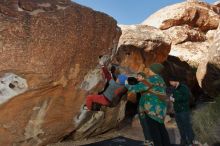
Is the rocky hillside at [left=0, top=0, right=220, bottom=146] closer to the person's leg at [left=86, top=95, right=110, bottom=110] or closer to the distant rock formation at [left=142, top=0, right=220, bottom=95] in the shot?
the person's leg at [left=86, top=95, right=110, bottom=110]

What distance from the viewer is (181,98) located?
20.7 feet

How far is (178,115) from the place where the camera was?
21.2ft

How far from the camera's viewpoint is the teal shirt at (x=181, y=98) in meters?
6.31

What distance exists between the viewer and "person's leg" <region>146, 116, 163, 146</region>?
5086mm

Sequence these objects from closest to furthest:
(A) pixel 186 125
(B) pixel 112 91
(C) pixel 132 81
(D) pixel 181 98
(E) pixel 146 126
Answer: (E) pixel 146 126 < (C) pixel 132 81 < (B) pixel 112 91 < (D) pixel 181 98 < (A) pixel 186 125

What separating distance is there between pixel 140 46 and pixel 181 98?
649cm

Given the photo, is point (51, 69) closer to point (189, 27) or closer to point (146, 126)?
point (146, 126)

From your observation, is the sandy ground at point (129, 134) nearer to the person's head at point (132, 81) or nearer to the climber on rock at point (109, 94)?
the climber on rock at point (109, 94)

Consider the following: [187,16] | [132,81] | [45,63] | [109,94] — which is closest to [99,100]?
[109,94]

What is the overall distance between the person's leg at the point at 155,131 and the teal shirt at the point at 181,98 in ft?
4.39

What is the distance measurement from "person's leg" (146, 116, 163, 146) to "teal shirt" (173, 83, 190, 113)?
4.39 feet

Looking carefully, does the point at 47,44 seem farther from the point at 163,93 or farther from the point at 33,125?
the point at 163,93

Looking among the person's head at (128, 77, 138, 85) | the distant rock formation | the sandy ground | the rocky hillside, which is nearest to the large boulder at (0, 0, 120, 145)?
the rocky hillside

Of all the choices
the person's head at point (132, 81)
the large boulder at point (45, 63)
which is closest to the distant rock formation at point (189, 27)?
the large boulder at point (45, 63)
